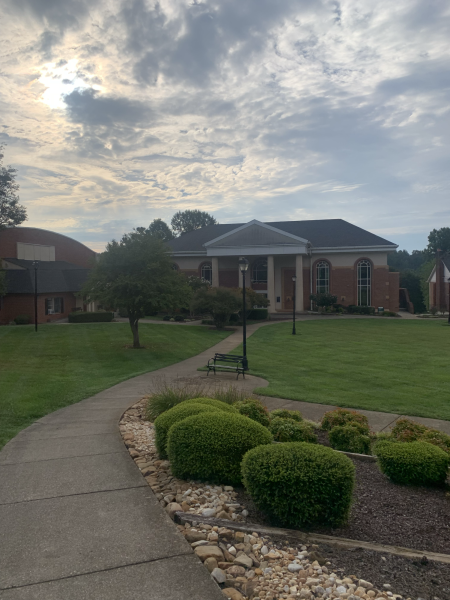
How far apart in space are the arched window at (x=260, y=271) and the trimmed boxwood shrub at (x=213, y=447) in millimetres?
49126

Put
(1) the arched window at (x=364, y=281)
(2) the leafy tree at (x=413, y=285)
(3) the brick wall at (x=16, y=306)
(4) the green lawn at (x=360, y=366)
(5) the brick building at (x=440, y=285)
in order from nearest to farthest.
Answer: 1. (4) the green lawn at (x=360, y=366)
2. (3) the brick wall at (x=16, y=306)
3. (1) the arched window at (x=364, y=281)
4. (5) the brick building at (x=440, y=285)
5. (2) the leafy tree at (x=413, y=285)

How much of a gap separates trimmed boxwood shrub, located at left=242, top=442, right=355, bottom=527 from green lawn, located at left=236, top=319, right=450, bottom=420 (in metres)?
6.88

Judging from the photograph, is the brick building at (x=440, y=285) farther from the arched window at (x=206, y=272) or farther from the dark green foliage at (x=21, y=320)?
the dark green foliage at (x=21, y=320)

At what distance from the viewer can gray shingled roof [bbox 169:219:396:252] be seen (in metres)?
52.8

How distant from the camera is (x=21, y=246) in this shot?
1937 inches

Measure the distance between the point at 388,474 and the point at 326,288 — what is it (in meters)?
48.6

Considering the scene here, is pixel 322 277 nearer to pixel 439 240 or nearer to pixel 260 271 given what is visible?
pixel 260 271

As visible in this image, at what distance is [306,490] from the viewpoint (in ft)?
15.9

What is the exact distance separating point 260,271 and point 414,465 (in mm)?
49633

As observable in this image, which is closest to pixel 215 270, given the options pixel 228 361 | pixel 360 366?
pixel 360 366

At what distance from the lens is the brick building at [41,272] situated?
39250 millimetres

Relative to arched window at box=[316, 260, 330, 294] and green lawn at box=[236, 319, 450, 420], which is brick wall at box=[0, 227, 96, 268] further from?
arched window at box=[316, 260, 330, 294]

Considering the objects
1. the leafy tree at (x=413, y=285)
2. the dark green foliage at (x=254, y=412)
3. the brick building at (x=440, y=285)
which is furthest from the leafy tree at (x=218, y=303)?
the leafy tree at (x=413, y=285)

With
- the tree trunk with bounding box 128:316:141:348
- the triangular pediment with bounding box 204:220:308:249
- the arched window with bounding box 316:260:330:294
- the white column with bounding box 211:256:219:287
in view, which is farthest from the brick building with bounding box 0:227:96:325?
the arched window with bounding box 316:260:330:294
